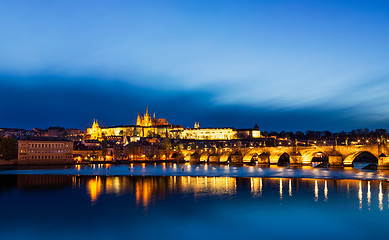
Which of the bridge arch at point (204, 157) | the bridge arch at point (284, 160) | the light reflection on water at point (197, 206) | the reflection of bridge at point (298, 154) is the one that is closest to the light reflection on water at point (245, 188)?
the light reflection on water at point (197, 206)

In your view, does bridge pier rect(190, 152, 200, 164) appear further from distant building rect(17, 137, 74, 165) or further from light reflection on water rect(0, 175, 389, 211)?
light reflection on water rect(0, 175, 389, 211)

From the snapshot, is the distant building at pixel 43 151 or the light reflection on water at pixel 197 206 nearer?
the light reflection on water at pixel 197 206

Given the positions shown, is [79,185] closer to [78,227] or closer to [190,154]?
[78,227]

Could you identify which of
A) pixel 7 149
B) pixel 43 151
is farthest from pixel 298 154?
pixel 7 149

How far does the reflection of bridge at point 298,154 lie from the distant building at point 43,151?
28883mm

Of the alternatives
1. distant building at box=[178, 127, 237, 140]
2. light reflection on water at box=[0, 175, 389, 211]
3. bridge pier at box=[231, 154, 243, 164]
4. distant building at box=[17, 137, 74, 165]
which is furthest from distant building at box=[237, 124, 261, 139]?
light reflection on water at box=[0, 175, 389, 211]

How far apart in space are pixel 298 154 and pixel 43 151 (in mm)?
48582

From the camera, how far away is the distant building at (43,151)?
7412 centimetres

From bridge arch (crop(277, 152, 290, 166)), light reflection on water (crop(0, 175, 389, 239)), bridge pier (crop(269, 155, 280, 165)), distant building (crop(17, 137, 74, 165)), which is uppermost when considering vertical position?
distant building (crop(17, 137, 74, 165))

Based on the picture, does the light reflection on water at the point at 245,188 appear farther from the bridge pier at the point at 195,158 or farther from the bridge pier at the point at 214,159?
the bridge pier at the point at 195,158

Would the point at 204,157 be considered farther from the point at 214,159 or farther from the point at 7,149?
the point at 7,149

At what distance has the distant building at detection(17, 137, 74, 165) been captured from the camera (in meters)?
74.1

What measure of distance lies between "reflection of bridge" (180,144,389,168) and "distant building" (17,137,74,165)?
94.8ft

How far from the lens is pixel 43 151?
77.2m
